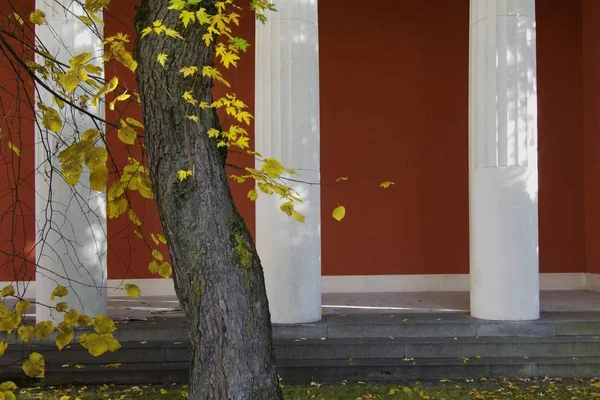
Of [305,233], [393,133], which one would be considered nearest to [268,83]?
[305,233]

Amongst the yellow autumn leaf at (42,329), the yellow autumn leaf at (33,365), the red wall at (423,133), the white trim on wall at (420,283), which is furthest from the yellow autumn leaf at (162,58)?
the white trim on wall at (420,283)

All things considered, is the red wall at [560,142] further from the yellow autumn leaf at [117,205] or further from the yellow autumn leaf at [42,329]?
the yellow autumn leaf at [42,329]

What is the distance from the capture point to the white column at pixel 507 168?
7801 millimetres

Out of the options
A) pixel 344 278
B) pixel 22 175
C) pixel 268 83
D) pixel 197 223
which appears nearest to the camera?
pixel 197 223

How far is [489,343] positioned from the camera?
7.27m

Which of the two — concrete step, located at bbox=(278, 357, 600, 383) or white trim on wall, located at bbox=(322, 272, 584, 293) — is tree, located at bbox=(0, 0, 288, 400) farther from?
white trim on wall, located at bbox=(322, 272, 584, 293)

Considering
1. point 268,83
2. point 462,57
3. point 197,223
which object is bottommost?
point 197,223

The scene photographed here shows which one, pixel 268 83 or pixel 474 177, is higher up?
pixel 268 83

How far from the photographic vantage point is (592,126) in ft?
34.8

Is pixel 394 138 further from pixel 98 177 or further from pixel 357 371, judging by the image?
pixel 98 177

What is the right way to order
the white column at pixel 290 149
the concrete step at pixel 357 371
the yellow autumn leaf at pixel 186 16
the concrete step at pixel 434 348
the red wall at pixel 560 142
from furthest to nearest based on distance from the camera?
the red wall at pixel 560 142, the white column at pixel 290 149, the concrete step at pixel 434 348, the concrete step at pixel 357 371, the yellow autumn leaf at pixel 186 16

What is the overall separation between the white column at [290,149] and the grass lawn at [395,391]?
1374 millimetres

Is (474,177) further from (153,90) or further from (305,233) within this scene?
(153,90)

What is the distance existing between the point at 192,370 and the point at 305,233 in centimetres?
453
